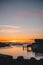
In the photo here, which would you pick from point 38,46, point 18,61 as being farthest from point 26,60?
point 38,46

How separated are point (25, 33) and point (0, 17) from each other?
1.77ft

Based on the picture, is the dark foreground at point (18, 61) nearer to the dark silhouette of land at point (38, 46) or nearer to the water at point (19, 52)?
the water at point (19, 52)

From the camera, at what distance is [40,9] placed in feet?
10.7

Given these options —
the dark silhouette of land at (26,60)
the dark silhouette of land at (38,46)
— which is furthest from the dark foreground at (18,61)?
the dark silhouette of land at (38,46)

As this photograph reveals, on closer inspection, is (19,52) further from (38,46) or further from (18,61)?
(38,46)

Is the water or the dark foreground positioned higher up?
the water

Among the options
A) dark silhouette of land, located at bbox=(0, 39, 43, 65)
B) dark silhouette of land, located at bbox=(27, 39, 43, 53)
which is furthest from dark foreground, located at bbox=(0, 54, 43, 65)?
dark silhouette of land, located at bbox=(27, 39, 43, 53)

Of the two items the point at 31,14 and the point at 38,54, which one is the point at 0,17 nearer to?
the point at 31,14

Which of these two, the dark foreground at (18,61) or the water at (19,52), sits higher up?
the water at (19,52)

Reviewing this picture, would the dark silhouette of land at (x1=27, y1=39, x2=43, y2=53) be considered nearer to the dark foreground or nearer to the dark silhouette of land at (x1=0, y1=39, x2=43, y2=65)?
the dark silhouette of land at (x1=0, y1=39, x2=43, y2=65)

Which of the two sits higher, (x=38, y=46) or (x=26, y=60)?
(x=38, y=46)

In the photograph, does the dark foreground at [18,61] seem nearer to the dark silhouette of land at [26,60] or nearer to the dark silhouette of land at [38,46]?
the dark silhouette of land at [26,60]

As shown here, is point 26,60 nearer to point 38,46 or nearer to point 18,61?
point 18,61

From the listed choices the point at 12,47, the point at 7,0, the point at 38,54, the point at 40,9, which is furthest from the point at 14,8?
the point at 38,54
